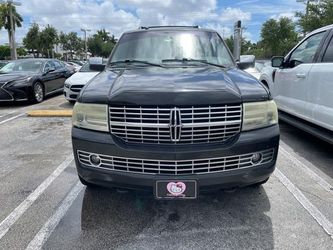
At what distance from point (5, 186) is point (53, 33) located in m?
58.6

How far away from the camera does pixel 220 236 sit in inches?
115

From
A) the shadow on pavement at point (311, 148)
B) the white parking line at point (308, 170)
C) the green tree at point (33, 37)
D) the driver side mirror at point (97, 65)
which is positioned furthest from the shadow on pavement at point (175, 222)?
the green tree at point (33, 37)

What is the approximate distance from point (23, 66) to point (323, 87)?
946 centimetres

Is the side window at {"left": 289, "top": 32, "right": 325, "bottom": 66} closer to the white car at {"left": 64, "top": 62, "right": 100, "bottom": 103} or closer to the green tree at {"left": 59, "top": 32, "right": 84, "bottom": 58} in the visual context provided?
the white car at {"left": 64, "top": 62, "right": 100, "bottom": 103}

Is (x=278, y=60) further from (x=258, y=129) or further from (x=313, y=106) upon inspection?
(x=258, y=129)

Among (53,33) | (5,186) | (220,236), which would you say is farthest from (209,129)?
(53,33)

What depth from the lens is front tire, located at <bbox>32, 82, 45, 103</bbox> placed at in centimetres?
1018

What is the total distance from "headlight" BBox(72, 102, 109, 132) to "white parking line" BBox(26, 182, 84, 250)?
36.9 inches

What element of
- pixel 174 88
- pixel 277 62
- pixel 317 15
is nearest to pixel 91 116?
pixel 174 88

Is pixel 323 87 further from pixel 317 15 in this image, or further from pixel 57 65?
pixel 317 15

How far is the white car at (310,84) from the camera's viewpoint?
4.58 meters

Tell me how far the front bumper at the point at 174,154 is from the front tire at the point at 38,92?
311 inches

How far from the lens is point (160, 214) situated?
130 inches

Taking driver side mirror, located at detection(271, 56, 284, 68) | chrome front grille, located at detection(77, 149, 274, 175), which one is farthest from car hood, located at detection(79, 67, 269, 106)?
driver side mirror, located at detection(271, 56, 284, 68)
